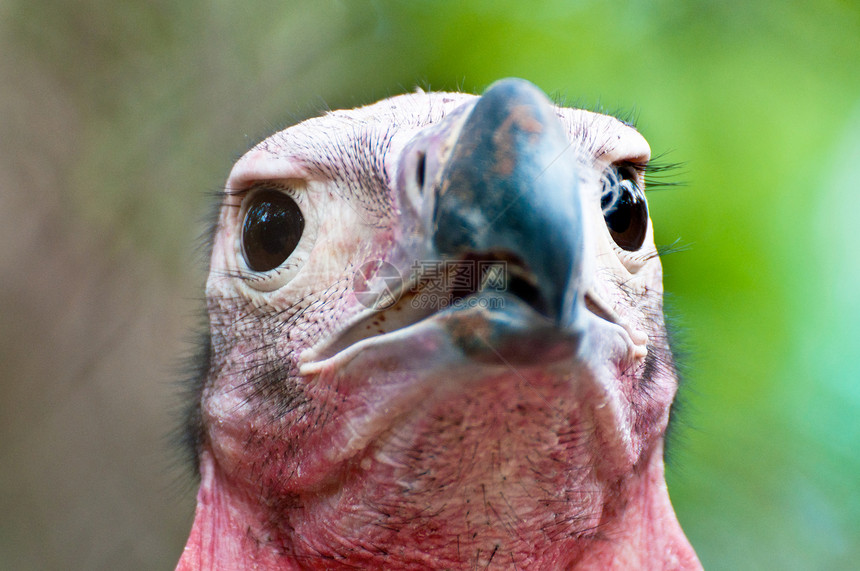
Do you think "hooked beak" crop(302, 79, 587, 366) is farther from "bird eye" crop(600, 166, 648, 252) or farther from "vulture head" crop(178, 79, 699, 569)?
"bird eye" crop(600, 166, 648, 252)

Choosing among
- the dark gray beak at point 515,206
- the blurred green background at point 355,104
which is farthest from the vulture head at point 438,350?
the blurred green background at point 355,104

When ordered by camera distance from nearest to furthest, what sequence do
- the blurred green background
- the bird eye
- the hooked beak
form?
1. the hooked beak
2. the bird eye
3. the blurred green background

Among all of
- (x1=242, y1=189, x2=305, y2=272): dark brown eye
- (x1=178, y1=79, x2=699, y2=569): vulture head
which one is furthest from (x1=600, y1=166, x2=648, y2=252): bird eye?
(x1=242, y1=189, x2=305, y2=272): dark brown eye

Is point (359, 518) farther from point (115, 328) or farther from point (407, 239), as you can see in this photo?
point (115, 328)

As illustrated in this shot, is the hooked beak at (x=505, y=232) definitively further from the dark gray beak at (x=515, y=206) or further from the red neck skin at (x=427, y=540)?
the red neck skin at (x=427, y=540)

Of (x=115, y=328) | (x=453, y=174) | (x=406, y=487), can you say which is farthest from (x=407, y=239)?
(x=115, y=328)

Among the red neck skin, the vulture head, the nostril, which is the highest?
the nostril
